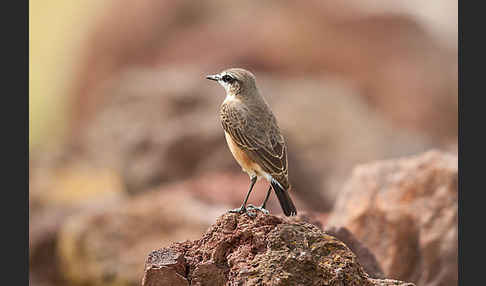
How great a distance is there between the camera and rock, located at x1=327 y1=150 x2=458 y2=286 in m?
10.1

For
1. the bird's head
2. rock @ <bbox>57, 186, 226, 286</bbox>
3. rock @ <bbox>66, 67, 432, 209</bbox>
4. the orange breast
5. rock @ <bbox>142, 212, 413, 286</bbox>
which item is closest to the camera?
rock @ <bbox>142, 212, 413, 286</bbox>

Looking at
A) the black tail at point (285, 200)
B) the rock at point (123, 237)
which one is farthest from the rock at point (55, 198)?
the black tail at point (285, 200)

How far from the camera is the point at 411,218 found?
33.6ft

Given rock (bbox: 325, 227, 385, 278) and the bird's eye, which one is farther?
rock (bbox: 325, 227, 385, 278)

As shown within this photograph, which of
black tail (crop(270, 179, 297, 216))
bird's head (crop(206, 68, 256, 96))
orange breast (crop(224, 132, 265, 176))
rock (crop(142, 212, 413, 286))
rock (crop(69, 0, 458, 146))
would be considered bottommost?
rock (crop(142, 212, 413, 286))

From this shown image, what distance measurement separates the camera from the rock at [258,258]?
6.30m

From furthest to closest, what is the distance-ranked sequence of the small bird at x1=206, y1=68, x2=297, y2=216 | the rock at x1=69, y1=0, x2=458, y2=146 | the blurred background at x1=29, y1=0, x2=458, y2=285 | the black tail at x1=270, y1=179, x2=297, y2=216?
the rock at x1=69, y1=0, x2=458, y2=146 → the blurred background at x1=29, y1=0, x2=458, y2=285 → the small bird at x1=206, y1=68, x2=297, y2=216 → the black tail at x1=270, y1=179, x2=297, y2=216

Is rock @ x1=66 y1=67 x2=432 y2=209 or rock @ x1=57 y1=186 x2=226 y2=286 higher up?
rock @ x1=66 y1=67 x2=432 y2=209

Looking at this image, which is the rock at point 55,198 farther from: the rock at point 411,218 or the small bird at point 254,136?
the small bird at point 254,136

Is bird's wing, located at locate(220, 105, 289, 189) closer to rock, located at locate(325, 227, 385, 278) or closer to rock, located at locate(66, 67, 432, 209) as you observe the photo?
rock, located at locate(325, 227, 385, 278)

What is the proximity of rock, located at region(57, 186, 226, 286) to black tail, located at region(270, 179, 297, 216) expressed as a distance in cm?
461

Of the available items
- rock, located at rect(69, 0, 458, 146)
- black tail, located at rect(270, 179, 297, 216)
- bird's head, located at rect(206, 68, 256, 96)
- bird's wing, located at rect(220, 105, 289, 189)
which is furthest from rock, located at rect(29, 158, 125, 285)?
black tail, located at rect(270, 179, 297, 216)

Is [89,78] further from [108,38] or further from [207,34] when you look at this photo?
[207,34]

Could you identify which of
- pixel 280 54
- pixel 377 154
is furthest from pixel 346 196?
pixel 280 54
